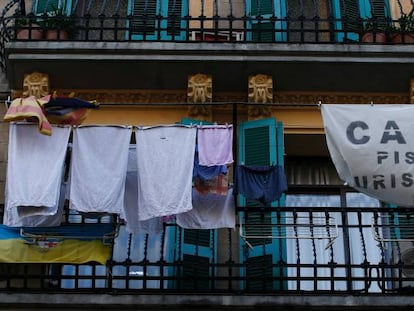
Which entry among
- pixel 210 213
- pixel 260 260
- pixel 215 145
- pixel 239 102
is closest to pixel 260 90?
pixel 239 102

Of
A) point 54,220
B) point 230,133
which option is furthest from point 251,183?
point 54,220

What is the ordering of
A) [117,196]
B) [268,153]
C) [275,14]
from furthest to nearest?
1. [275,14]
2. [268,153]
3. [117,196]

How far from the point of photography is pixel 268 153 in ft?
41.6

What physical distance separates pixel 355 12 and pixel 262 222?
147 inches

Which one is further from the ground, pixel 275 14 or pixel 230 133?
pixel 275 14

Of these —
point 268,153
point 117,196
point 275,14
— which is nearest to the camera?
point 117,196

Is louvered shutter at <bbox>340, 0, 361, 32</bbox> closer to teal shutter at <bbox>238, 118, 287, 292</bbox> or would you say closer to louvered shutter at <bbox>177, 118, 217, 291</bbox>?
teal shutter at <bbox>238, 118, 287, 292</bbox>

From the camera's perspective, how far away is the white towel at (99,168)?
11.4 metres

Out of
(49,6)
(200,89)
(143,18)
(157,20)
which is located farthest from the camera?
(49,6)

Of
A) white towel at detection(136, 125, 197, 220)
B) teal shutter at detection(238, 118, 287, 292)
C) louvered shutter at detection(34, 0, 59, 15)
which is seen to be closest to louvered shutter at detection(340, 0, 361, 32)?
teal shutter at detection(238, 118, 287, 292)

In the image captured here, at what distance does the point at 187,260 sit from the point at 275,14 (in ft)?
12.8

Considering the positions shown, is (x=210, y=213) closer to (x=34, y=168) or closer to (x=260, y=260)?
(x=260, y=260)

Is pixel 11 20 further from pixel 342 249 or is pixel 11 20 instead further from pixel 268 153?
pixel 342 249

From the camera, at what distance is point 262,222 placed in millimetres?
12008
